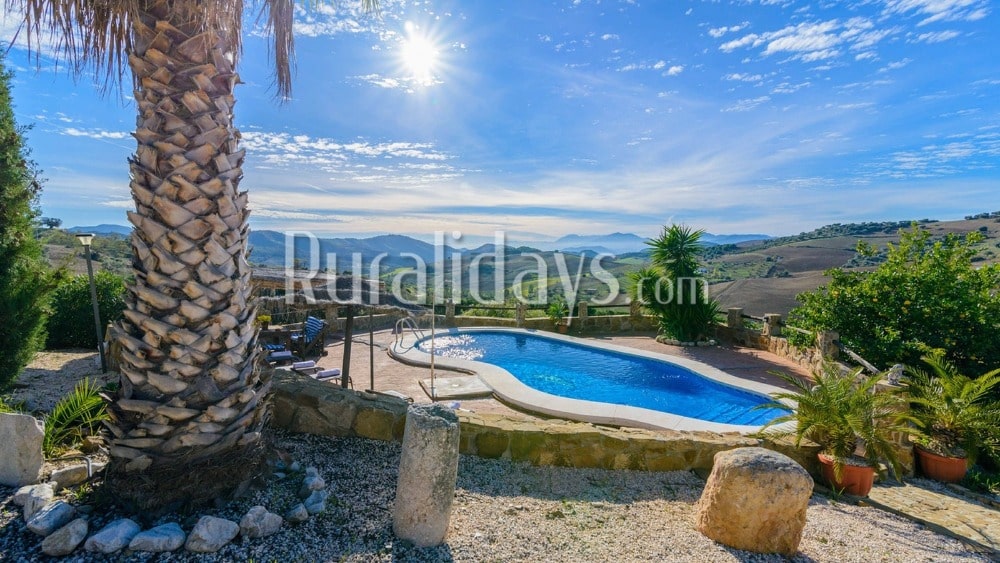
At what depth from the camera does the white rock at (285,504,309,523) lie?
2803 mm

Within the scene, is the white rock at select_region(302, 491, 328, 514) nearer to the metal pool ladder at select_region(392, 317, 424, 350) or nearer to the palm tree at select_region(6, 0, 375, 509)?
the palm tree at select_region(6, 0, 375, 509)

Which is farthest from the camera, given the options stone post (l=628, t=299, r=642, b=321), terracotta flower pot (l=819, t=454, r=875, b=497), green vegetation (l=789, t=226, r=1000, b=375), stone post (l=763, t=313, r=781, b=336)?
stone post (l=628, t=299, r=642, b=321)

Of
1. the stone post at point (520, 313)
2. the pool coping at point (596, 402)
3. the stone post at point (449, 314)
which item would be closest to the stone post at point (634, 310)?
→ the pool coping at point (596, 402)

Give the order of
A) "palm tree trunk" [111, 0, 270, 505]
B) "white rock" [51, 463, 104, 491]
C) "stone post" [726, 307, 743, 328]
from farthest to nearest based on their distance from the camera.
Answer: "stone post" [726, 307, 743, 328] < "white rock" [51, 463, 104, 491] < "palm tree trunk" [111, 0, 270, 505]

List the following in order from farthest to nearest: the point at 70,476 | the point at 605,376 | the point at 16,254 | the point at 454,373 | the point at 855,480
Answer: the point at 605,376 → the point at 454,373 → the point at 16,254 → the point at 855,480 → the point at 70,476

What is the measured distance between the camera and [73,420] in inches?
148

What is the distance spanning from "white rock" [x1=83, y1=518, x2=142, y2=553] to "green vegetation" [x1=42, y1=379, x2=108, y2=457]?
1.33 m

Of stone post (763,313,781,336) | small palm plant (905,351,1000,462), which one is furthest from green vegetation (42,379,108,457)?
stone post (763,313,781,336)

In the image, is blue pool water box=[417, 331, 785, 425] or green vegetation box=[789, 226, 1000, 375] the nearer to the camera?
green vegetation box=[789, 226, 1000, 375]

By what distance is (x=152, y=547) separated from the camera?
2412 millimetres

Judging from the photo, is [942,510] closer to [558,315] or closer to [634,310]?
[634,310]

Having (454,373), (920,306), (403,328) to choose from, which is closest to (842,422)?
(920,306)

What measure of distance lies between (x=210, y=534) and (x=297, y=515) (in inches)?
18.7

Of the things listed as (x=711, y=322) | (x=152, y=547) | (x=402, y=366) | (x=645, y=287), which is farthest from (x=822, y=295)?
(x=152, y=547)
